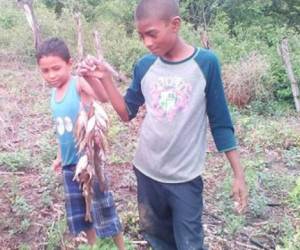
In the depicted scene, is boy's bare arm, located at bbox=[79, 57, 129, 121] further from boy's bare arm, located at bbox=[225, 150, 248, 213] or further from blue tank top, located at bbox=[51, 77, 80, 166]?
boy's bare arm, located at bbox=[225, 150, 248, 213]

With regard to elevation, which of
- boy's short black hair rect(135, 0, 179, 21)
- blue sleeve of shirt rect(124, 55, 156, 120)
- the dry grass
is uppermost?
boy's short black hair rect(135, 0, 179, 21)

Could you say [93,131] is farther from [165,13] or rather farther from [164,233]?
[164,233]

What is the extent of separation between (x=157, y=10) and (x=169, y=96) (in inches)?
14.0

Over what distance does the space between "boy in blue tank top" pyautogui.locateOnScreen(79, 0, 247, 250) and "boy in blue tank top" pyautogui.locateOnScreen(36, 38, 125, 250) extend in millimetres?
278

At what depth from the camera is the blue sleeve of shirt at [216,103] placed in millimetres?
2129

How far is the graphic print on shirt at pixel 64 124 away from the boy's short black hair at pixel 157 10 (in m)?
0.74

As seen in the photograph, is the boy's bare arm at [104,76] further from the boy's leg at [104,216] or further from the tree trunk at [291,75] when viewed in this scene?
the tree trunk at [291,75]

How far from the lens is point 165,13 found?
2010 mm

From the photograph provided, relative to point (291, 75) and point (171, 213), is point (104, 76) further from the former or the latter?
point (291, 75)

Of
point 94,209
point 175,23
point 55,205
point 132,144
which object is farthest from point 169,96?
point 132,144

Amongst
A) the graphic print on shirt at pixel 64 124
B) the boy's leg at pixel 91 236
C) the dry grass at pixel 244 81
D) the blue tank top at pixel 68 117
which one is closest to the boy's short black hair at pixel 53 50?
the blue tank top at pixel 68 117

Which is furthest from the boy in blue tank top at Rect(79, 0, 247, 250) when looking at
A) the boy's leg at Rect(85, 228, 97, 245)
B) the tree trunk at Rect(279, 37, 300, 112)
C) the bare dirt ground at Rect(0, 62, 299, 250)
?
the tree trunk at Rect(279, 37, 300, 112)

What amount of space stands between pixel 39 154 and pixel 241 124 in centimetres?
263

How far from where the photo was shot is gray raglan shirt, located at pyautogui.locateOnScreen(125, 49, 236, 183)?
213 cm
